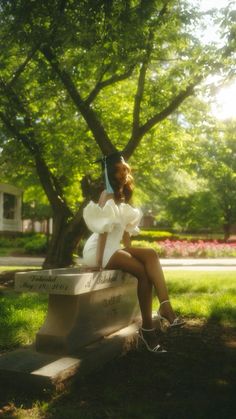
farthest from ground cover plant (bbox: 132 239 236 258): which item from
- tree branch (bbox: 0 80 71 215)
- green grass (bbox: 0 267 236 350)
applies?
green grass (bbox: 0 267 236 350)

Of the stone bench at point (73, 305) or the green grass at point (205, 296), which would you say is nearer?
the stone bench at point (73, 305)

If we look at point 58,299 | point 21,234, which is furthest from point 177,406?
point 21,234

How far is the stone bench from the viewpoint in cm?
431

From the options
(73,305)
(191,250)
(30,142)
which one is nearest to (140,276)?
(73,305)

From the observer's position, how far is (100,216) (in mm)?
5055

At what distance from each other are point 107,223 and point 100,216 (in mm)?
113

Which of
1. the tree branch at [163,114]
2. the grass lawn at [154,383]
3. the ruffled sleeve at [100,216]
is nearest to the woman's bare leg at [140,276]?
the ruffled sleeve at [100,216]

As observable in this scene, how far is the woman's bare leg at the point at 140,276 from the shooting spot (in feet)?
16.4

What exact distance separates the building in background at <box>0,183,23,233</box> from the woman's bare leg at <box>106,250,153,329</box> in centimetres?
2987

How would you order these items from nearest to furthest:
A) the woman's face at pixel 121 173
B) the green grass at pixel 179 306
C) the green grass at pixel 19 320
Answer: the woman's face at pixel 121 173
the green grass at pixel 19 320
the green grass at pixel 179 306

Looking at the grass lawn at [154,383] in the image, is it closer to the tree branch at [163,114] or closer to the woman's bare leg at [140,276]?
the woman's bare leg at [140,276]

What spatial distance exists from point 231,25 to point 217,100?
180 inches

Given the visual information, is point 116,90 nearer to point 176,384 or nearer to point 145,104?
point 145,104

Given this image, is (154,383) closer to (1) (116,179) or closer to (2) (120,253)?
(2) (120,253)
